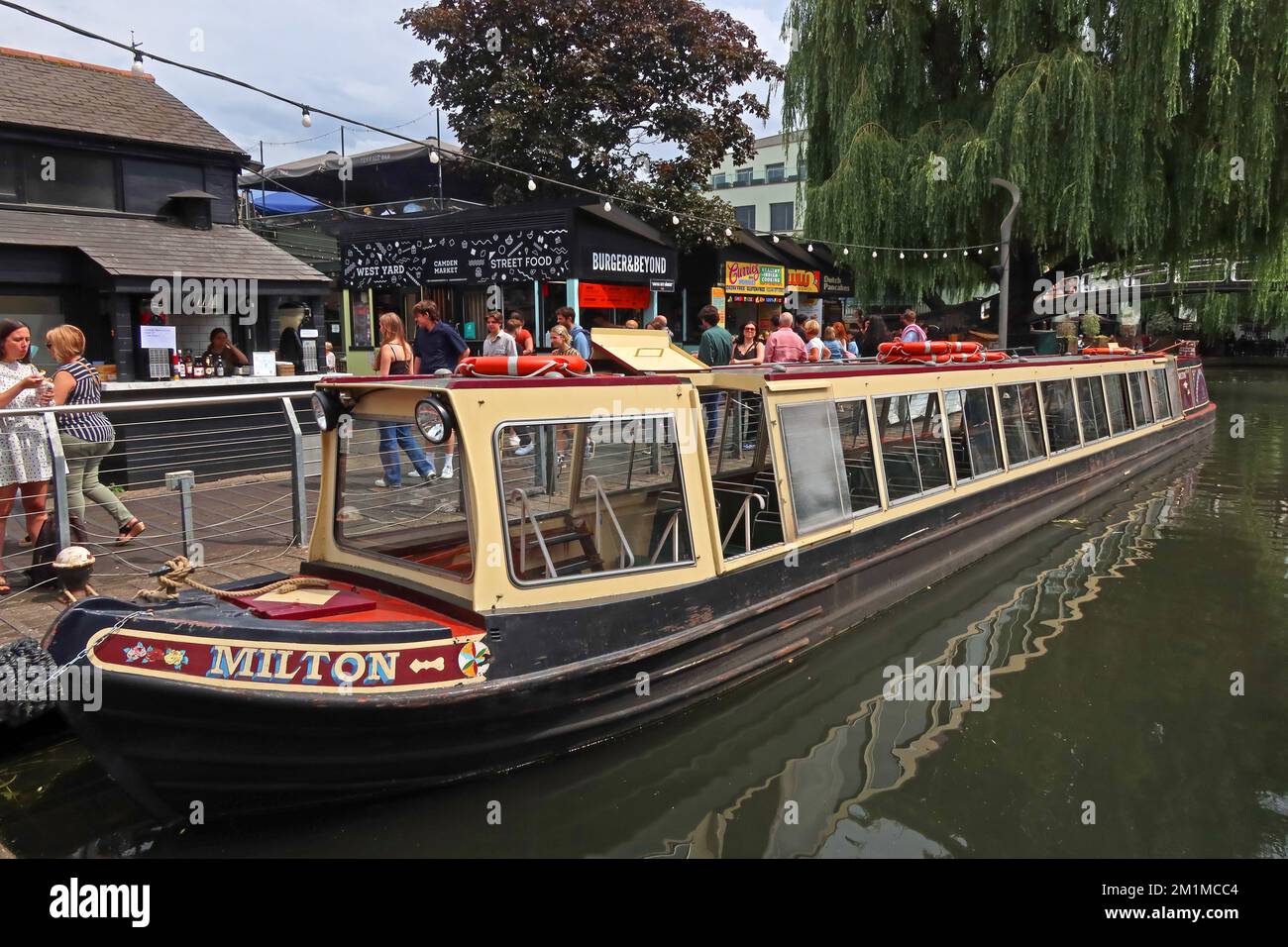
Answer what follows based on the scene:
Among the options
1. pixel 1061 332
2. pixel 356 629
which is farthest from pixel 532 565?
pixel 1061 332

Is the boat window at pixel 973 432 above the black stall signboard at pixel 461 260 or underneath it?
underneath

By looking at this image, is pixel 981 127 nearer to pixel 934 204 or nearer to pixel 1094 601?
pixel 934 204

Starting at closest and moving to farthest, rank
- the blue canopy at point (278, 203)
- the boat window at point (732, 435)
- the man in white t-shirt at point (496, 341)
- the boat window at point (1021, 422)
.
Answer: the boat window at point (732, 435) → the boat window at point (1021, 422) → the man in white t-shirt at point (496, 341) → the blue canopy at point (278, 203)

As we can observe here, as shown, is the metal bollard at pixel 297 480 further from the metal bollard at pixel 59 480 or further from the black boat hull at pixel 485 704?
the black boat hull at pixel 485 704

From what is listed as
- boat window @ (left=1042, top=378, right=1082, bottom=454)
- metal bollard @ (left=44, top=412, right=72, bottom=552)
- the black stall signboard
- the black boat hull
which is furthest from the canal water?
the black stall signboard

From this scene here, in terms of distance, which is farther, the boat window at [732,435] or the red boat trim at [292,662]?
the boat window at [732,435]

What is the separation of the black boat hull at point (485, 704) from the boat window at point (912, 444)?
1219 mm

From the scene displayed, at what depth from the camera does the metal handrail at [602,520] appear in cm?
556

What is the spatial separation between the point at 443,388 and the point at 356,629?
1.26 metres

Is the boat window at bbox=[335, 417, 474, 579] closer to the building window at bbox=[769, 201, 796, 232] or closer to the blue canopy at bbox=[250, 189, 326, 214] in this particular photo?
the blue canopy at bbox=[250, 189, 326, 214]

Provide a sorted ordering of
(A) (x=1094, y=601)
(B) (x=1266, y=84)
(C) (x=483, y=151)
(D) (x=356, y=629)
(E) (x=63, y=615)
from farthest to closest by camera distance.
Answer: (C) (x=483, y=151) < (B) (x=1266, y=84) < (A) (x=1094, y=601) < (D) (x=356, y=629) < (E) (x=63, y=615)

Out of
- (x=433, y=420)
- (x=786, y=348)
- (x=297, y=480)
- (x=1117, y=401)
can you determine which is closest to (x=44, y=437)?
(x=297, y=480)

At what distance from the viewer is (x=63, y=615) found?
12.8 ft

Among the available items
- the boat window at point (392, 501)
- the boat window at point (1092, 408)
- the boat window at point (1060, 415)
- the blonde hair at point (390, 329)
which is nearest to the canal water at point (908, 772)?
the boat window at point (392, 501)
